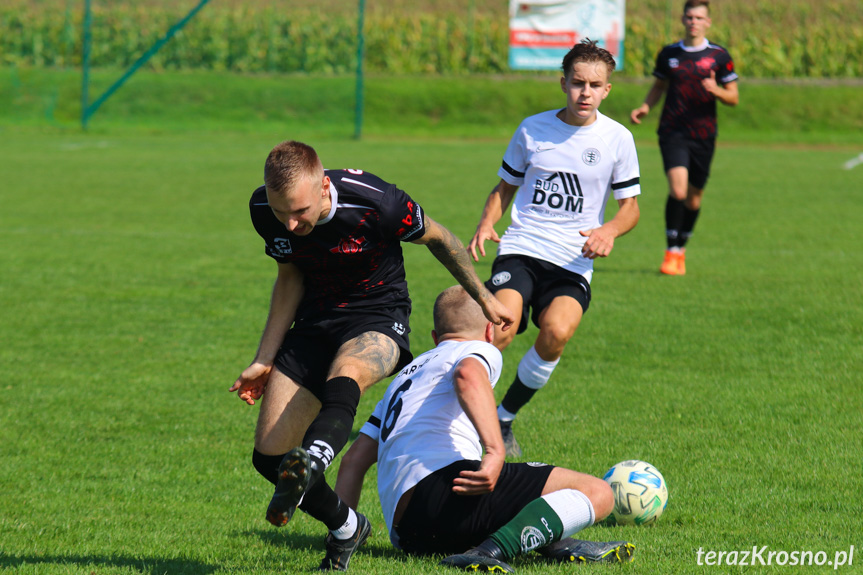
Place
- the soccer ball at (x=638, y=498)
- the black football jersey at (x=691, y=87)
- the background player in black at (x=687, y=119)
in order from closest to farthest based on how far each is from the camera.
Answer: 1. the soccer ball at (x=638, y=498)
2. the background player in black at (x=687, y=119)
3. the black football jersey at (x=691, y=87)

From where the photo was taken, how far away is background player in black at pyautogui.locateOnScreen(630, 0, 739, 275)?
33.1 ft

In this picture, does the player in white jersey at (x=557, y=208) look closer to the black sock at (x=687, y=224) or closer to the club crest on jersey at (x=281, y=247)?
the club crest on jersey at (x=281, y=247)

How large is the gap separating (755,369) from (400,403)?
12.0 ft

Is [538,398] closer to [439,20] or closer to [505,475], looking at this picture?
[505,475]

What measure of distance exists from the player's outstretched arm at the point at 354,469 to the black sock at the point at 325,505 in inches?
18.8

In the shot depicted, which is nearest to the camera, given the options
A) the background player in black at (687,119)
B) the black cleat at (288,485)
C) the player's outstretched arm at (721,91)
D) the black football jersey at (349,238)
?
the black cleat at (288,485)

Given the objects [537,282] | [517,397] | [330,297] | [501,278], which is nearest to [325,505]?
[330,297]

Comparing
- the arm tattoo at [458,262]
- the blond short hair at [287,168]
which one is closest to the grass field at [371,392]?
the arm tattoo at [458,262]

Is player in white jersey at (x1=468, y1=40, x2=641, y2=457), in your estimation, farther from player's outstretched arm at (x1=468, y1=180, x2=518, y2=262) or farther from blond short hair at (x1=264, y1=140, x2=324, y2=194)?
blond short hair at (x1=264, y1=140, x2=324, y2=194)

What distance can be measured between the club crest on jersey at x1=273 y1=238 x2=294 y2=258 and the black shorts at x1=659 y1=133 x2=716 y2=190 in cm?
692

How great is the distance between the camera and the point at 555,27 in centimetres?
2630

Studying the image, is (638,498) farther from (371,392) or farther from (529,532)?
(371,392)

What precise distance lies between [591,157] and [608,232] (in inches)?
24.7

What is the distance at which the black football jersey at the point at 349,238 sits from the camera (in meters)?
3.94
